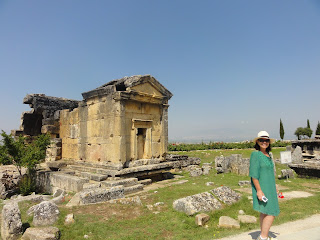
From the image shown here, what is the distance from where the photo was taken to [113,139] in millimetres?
9680

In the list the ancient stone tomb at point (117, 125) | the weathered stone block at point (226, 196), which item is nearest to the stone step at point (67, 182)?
the ancient stone tomb at point (117, 125)

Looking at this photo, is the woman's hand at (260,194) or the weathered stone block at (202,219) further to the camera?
the weathered stone block at (202,219)

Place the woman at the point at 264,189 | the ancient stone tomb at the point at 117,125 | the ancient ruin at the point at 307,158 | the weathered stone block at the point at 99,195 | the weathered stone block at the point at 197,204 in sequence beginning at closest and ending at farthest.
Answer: the woman at the point at 264,189, the weathered stone block at the point at 197,204, the weathered stone block at the point at 99,195, the ancient stone tomb at the point at 117,125, the ancient ruin at the point at 307,158

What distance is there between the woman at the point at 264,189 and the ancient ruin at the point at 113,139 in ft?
17.6

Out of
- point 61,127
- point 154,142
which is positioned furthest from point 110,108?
point 61,127

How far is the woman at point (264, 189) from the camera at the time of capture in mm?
3727

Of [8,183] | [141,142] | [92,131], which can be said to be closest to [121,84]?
[92,131]

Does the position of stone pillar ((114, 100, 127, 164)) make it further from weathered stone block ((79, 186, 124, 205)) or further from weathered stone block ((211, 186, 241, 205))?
weathered stone block ((211, 186, 241, 205))

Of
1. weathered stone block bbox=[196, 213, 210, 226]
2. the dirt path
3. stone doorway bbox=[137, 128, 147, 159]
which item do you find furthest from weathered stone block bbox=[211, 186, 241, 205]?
stone doorway bbox=[137, 128, 147, 159]

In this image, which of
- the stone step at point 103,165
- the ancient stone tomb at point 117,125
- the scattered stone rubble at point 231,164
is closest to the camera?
the stone step at point 103,165

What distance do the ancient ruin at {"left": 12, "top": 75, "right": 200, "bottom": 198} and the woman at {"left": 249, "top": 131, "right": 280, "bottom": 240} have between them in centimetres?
538

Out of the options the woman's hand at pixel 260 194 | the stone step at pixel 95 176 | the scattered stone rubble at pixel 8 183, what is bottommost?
the scattered stone rubble at pixel 8 183

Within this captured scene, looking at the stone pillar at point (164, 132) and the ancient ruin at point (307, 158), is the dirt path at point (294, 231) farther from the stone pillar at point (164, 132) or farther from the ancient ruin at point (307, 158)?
the stone pillar at point (164, 132)

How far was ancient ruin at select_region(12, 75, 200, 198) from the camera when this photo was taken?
9406mm
